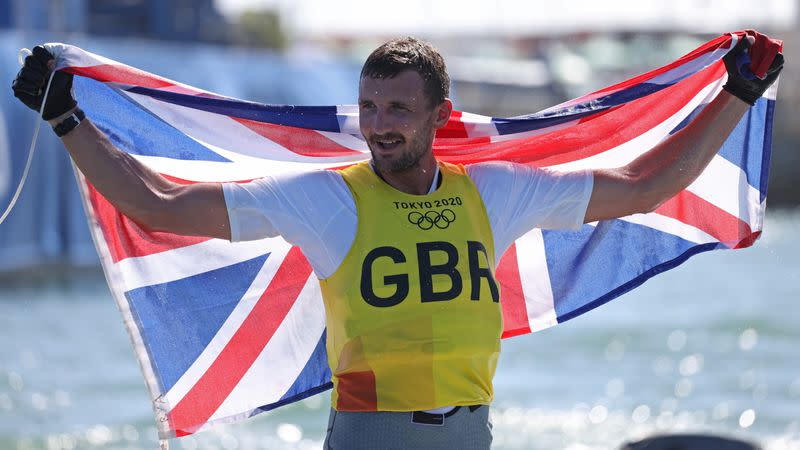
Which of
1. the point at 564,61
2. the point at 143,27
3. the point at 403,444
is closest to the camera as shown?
the point at 403,444

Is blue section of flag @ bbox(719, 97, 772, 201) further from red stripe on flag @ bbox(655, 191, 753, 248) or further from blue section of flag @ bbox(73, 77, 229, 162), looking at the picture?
blue section of flag @ bbox(73, 77, 229, 162)

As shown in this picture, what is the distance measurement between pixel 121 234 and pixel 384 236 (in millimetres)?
962

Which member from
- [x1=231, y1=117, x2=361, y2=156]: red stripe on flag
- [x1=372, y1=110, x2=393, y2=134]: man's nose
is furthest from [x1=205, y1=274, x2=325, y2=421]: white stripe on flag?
[x1=372, y1=110, x2=393, y2=134]: man's nose

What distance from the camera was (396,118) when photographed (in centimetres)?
308

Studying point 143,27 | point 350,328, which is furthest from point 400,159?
point 143,27

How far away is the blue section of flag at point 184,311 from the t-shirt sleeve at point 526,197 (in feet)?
2.91

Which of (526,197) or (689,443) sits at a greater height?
(526,197)

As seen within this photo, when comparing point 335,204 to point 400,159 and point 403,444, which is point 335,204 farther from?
point 403,444

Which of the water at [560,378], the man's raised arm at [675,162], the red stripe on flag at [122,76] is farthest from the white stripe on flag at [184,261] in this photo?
the water at [560,378]

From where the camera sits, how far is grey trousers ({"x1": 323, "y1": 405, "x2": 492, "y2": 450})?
3.03 m

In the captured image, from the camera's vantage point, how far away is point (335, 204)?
10.1 feet

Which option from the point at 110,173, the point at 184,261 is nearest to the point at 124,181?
the point at 110,173

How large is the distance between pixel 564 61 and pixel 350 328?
36742mm

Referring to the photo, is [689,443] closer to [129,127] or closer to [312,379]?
[312,379]
